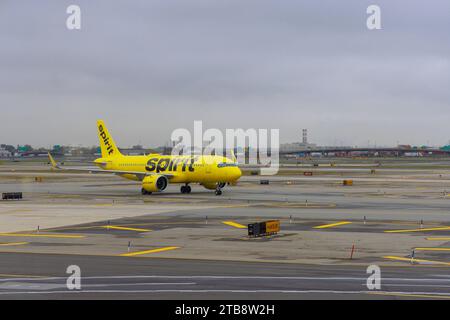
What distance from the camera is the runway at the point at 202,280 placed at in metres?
22.6

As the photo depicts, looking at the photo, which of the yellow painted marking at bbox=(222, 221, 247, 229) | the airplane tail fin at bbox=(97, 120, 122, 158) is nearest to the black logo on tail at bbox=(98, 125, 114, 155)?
the airplane tail fin at bbox=(97, 120, 122, 158)

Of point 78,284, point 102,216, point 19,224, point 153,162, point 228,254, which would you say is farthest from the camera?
point 153,162

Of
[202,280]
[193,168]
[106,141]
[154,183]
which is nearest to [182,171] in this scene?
[193,168]

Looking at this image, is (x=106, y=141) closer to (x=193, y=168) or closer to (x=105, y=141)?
(x=105, y=141)

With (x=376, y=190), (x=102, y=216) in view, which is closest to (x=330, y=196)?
(x=376, y=190)

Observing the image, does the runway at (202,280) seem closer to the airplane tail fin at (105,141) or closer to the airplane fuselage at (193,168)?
the airplane fuselage at (193,168)

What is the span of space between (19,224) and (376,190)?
52.9 meters

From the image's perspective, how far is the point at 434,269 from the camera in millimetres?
28234

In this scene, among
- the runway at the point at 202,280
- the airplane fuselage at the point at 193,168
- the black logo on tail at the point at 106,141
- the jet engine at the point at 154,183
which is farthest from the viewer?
the black logo on tail at the point at 106,141

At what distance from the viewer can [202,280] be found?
25438 millimetres

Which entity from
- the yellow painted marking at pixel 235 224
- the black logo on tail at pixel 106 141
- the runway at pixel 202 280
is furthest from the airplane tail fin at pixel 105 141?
the runway at pixel 202 280

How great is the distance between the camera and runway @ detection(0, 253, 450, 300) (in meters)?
22.6
